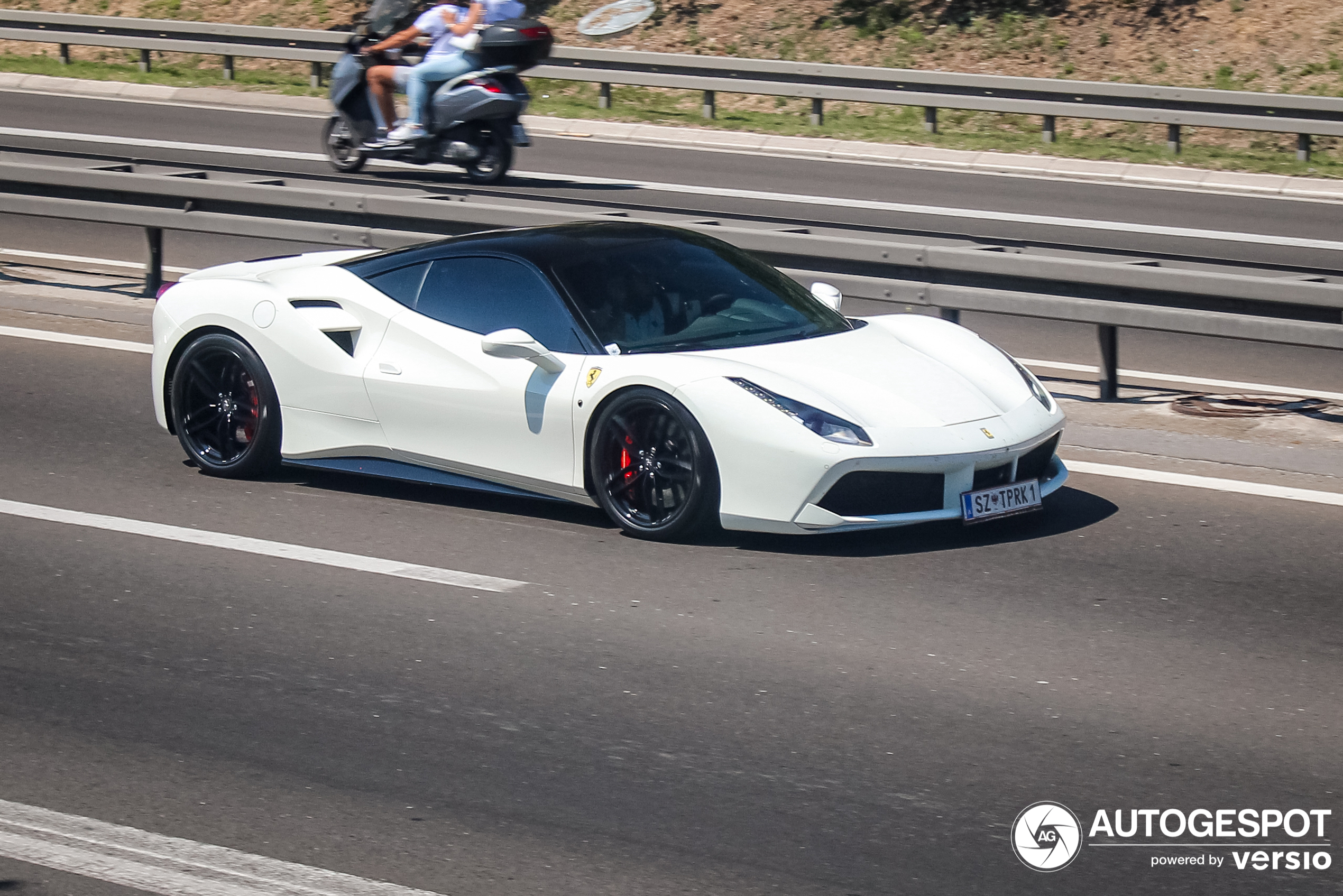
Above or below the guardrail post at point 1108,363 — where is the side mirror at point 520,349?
above

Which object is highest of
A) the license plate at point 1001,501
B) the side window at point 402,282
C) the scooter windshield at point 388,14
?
the scooter windshield at point 388,14

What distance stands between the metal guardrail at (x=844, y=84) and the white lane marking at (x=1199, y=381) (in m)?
10.3

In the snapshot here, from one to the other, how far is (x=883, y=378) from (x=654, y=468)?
39.6 inches

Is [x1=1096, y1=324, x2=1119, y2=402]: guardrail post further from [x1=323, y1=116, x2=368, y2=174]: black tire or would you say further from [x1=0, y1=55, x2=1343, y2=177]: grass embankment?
[x1=0, y1=55, x2=1343, y2=177]: grass embankment

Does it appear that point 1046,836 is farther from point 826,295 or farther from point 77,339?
point 77,339

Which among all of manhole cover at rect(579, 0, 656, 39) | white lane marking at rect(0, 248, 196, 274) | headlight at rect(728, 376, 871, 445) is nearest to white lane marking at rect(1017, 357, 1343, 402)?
headlight at rect(728, 376, 871, 445)

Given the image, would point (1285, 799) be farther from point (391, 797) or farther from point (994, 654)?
point (391, 797)

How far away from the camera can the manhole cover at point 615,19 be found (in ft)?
96.7

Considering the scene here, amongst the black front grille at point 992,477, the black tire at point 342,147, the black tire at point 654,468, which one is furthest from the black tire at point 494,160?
the black front grille at point 992,477

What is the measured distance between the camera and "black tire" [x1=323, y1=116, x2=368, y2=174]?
1802 centimetres

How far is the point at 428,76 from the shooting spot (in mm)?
17000

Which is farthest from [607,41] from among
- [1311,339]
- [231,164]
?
[1311,339]

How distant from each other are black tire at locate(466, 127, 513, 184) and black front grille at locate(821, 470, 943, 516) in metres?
11.4

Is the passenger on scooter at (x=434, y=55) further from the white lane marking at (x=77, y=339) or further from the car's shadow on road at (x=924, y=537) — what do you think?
the car's shadow on road at (x=924, y=537)
